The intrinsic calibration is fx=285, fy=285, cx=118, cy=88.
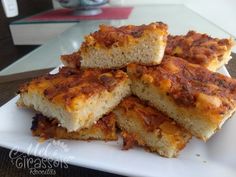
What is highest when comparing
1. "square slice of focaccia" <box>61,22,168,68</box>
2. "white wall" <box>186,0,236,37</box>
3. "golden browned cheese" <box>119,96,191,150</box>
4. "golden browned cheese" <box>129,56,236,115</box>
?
"square slice of focaccia" <box>61,22,168,68</box>

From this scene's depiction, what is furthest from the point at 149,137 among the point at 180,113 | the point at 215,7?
the point at 215,7

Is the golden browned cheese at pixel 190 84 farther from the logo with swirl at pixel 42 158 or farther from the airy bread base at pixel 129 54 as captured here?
the logo with swirl at pixel 42 158

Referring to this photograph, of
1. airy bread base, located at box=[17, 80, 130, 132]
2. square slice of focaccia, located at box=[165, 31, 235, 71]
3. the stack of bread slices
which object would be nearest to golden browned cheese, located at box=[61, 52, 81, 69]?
the stack of bread slices

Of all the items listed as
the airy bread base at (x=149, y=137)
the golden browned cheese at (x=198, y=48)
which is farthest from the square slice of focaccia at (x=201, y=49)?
the airy bread base at (x=149, y=137)

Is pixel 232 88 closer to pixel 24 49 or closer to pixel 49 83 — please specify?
pixel 49 83

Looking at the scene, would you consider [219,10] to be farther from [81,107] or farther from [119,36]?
[81,107]

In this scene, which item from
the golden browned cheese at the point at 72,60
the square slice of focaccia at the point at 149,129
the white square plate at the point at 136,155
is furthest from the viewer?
the golden browned cheese at the point at 72,60

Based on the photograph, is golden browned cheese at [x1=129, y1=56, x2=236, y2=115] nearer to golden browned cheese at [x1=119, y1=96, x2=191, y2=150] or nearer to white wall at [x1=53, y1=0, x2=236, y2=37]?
golden browned cheese at [x1=119, y1=96, x2=191, y2=150]
